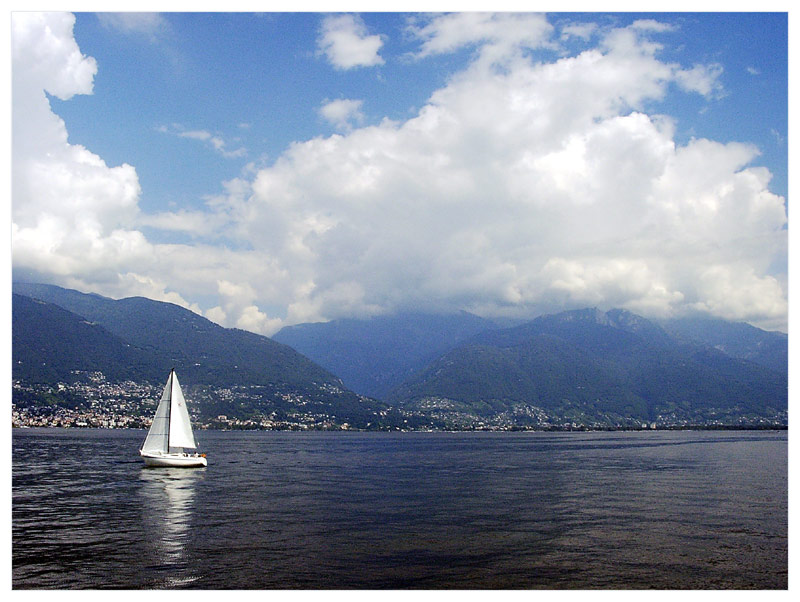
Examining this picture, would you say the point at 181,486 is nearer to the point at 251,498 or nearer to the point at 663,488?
the point at 251,498

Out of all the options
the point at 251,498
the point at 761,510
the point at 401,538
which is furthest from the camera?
the point at 251,498

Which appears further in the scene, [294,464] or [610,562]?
[294,464]

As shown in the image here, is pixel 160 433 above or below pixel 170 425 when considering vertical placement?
below

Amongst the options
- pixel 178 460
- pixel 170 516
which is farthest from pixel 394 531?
pixel 178 460

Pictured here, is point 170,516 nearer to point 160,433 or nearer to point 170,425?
point 170,425

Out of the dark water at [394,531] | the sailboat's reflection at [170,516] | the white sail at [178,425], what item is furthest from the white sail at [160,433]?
the dark water at [394,531]

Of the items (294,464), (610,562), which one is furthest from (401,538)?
(294,464)
